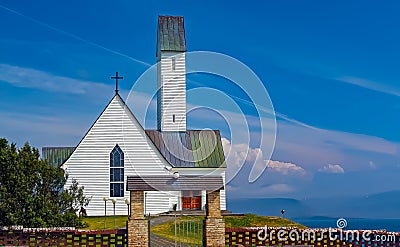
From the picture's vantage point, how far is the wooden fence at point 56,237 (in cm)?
1730

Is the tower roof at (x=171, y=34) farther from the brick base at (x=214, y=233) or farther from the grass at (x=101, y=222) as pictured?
the brick base at (x=214, y=233)

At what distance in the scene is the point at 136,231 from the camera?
17.2 metres

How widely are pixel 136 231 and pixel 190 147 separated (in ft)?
65.7

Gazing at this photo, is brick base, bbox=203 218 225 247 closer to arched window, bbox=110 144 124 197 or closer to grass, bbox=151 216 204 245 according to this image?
grass, bbox=151 216 204 245

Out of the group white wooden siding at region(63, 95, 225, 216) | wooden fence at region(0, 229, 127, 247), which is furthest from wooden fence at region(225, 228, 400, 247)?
white wooden siding at region(63, 95, 225, 216)

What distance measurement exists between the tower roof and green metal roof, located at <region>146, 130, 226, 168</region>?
5838 mm

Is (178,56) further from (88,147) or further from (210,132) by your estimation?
(88,147)

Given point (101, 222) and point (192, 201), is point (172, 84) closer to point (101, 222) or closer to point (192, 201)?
point (192, 201)

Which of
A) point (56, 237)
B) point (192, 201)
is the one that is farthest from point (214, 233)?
point (192, 201)

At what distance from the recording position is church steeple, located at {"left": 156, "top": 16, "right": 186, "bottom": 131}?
124 ft

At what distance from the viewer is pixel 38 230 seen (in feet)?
56.9

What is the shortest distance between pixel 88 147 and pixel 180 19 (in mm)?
12156

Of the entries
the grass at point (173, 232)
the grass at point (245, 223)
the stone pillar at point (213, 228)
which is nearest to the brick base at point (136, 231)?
the stone pillar at point (213, 228)

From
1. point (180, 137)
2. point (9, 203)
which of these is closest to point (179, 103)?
point (180, 137)
